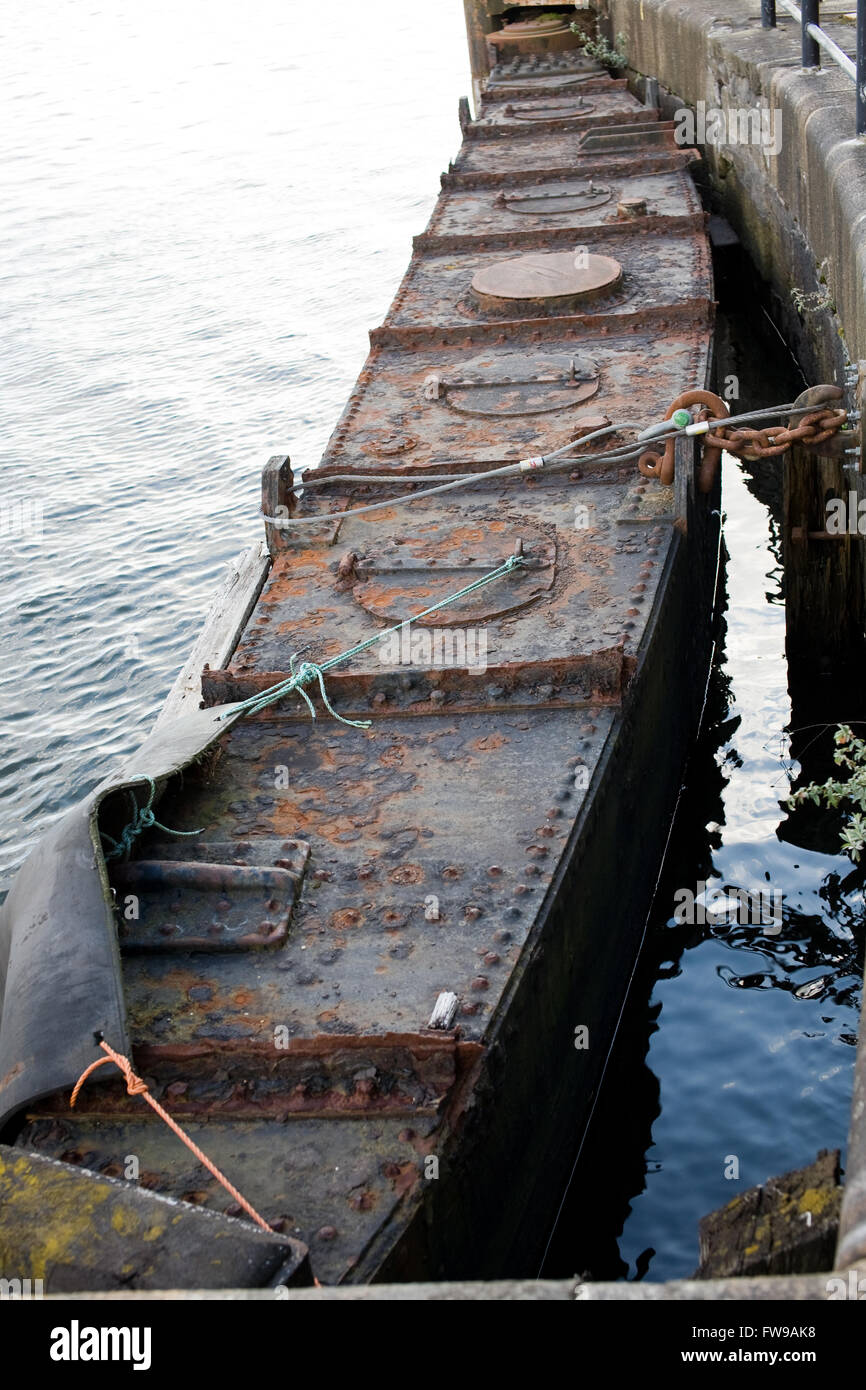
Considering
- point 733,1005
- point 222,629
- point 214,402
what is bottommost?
point 733,1005

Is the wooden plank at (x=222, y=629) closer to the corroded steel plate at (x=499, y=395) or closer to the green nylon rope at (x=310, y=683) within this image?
the corroded steel plate at (x=499, y=395)

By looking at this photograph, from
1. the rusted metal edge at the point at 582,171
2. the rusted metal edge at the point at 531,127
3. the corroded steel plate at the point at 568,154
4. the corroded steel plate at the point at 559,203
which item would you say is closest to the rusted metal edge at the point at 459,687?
the corroded steel plate at the point at 559,203

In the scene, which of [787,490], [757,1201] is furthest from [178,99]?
[757,1201]

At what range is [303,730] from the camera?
581 centimetres

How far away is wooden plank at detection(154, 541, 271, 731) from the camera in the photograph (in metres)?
8.40

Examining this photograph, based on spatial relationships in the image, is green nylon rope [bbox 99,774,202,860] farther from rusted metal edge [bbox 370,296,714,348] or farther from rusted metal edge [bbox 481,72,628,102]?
rusted metal edge [bbox 481,72,628,102]

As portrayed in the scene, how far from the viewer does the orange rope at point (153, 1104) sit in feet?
11.8

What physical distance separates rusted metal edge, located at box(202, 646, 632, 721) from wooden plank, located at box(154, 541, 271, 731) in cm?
211

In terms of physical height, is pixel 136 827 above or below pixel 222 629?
above

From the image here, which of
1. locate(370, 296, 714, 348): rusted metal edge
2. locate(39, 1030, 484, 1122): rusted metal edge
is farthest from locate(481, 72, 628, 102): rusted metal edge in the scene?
locate(39, 1030, 484, 1122): rusted metal edge

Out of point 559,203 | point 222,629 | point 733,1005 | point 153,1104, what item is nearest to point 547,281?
point 559,203

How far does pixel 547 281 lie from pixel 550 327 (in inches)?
25.4

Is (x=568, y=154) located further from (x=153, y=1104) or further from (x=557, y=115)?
(x=153, y=1104)

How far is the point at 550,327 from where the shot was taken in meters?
9.48
